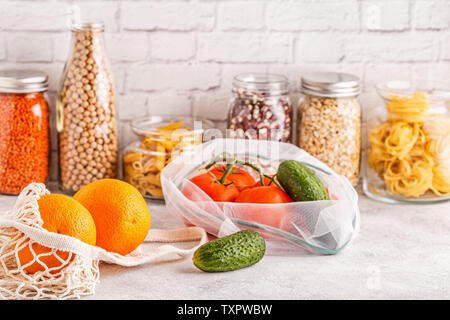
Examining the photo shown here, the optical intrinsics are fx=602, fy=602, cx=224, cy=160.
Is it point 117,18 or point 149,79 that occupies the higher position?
point 117,18

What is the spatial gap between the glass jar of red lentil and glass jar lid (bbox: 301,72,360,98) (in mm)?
622

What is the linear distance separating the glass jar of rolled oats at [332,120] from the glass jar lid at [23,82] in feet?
2.03

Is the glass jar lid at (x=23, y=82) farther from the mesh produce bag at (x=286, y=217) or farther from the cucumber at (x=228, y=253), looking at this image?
the cucumber at (x=228, y=253)

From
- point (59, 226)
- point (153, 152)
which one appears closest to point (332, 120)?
point (153, 152)

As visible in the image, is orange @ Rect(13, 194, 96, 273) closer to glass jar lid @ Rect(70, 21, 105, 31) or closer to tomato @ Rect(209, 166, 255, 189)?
tomato @ Rect(209, 166, 255, 189)

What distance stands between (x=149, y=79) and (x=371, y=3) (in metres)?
0.60

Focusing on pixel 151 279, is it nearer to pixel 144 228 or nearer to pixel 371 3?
pixel 144 228

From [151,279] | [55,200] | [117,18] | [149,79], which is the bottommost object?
[151,279]

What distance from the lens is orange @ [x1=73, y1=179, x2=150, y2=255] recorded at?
103 centimetres

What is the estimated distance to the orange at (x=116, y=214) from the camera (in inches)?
40.7

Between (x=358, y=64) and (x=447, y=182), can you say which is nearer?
(x=447, y=182)

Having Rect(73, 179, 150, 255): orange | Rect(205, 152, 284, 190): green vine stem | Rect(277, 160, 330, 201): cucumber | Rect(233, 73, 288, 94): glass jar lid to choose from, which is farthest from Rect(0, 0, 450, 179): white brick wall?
Rect(73, 179, 150, 255): orange

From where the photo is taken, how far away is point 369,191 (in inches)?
58.7

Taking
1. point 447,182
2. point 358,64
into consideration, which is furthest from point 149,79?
point 447,182
